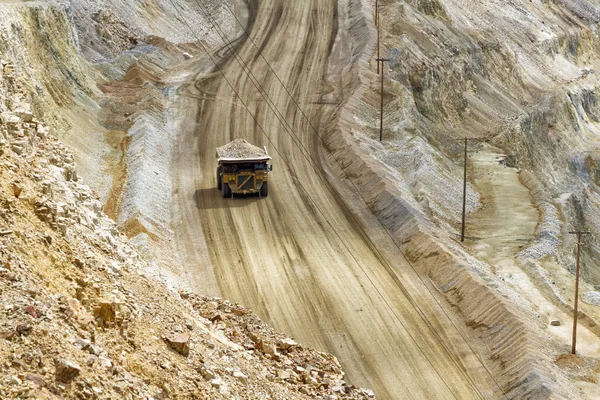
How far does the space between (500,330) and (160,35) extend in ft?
124

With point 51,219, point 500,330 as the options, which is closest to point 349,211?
point 500,330

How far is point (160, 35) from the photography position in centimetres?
5869

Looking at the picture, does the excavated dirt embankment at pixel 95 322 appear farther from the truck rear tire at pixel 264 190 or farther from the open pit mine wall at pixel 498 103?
the open pit mine wall at pixel 498 103

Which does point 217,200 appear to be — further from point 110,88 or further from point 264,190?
point 110,88

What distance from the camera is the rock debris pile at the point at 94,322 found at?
14.3 meters

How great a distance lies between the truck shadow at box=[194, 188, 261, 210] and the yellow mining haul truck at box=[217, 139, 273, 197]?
32cm

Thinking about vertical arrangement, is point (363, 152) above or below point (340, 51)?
below

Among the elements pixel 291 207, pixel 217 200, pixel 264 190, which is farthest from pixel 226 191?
pixel 291 207

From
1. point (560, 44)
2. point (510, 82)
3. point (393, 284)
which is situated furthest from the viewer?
point (560, 44)

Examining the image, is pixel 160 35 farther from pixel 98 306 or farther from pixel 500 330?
pixel 98 306

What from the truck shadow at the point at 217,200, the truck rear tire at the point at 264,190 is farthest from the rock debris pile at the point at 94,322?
the truck rear tire at the point at 264,190

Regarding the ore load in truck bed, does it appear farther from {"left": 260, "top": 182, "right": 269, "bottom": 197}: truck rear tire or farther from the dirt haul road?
the dirt haul road

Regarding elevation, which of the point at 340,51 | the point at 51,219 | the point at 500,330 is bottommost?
the point at 500,330

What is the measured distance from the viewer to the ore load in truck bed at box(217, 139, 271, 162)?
Answer: 36875 mm
